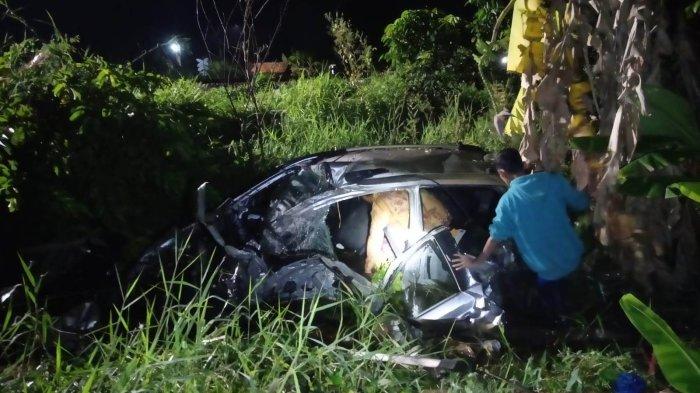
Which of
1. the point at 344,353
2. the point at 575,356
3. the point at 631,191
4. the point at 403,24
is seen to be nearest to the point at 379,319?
the point at 344,353

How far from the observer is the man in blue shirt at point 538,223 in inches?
193

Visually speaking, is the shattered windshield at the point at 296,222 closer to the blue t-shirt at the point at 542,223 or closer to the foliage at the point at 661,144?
the blue t-shirt at the point at 542,223

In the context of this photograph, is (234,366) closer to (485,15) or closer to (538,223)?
(538,223)

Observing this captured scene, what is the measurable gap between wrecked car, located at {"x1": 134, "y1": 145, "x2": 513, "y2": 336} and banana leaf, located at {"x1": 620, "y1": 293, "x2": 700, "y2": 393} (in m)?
1.53

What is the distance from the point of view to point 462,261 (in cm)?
490

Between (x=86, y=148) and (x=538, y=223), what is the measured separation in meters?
3.93

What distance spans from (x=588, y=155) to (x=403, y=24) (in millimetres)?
8079

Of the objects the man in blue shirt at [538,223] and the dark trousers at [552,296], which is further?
the dark trousers at [552,296]

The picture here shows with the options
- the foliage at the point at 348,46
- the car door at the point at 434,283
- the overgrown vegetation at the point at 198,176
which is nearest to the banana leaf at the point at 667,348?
the overgrown vegetation at the point at 198,176

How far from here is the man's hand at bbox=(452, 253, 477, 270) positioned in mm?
4895

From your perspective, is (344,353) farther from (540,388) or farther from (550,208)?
(550,208)

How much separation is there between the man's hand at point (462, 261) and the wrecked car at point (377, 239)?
0.13ft

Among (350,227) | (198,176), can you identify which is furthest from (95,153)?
(350,227)

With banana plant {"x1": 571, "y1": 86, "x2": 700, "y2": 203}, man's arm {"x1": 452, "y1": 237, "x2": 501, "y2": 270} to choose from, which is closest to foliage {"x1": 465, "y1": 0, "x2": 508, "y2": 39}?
banana plant {"x1": 571, "y1": 86, "x2": 700, "y2": 203}
